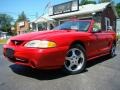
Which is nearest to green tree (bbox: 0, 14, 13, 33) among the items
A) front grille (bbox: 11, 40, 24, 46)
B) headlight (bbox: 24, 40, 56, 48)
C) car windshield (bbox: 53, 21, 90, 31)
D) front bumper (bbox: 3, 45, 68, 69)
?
car windshield (bbox: 53, 21, 90, 31)

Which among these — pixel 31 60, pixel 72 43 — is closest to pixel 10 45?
pixel 31 60

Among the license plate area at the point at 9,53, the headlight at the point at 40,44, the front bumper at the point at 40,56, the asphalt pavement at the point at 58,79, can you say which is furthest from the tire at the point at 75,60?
the license plate area at the point at 9,53

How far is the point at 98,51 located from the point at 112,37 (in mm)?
1467

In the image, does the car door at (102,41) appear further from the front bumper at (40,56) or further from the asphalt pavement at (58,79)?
the front bumper at (40,56)

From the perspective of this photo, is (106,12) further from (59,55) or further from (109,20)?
(59,55)

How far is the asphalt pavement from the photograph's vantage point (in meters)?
4.47

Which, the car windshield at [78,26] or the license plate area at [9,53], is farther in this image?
the car windshield at [78,26]

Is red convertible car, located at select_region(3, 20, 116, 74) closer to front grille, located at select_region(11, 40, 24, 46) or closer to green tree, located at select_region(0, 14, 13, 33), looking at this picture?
front grille, located at select_region(11, 40, 24, 46)

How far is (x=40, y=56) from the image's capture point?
4738 mm

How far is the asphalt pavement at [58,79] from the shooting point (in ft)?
14.7

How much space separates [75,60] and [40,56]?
1.19 meters

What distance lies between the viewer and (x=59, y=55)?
5043mm

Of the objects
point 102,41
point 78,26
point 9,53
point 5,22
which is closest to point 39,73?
point 9,53

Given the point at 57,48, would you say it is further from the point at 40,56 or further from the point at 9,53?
the point at 9,53
